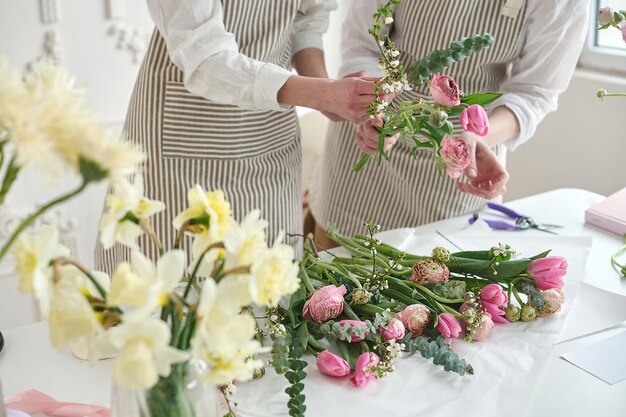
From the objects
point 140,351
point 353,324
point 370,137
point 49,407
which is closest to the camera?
point 140,351

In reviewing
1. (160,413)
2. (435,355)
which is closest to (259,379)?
(435,355)

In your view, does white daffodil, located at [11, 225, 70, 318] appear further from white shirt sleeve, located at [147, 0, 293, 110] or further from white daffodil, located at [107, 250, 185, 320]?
white shirt sleeve, located at [147, 0, 293, 110]

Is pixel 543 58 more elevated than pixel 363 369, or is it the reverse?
pixel 543 58

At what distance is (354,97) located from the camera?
1312 millimetres

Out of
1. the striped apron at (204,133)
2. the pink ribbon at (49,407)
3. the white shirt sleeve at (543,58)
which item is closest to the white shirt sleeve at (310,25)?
the striped apron at (204,133)

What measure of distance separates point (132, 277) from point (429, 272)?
66 cm

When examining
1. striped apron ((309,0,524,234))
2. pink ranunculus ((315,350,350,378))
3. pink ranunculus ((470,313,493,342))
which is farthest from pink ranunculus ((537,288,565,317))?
striped apron ((309,0,524,234))

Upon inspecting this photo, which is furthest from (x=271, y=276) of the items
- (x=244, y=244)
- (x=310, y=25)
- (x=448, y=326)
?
(x=310, y=25)

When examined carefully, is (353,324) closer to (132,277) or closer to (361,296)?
(361,296)

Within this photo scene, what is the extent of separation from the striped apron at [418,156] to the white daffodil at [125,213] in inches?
41.0

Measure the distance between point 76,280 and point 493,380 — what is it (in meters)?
0.62

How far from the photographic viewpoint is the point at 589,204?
1.77 m

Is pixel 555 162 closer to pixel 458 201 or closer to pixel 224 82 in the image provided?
pixel 458 201

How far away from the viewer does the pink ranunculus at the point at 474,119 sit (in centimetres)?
121
